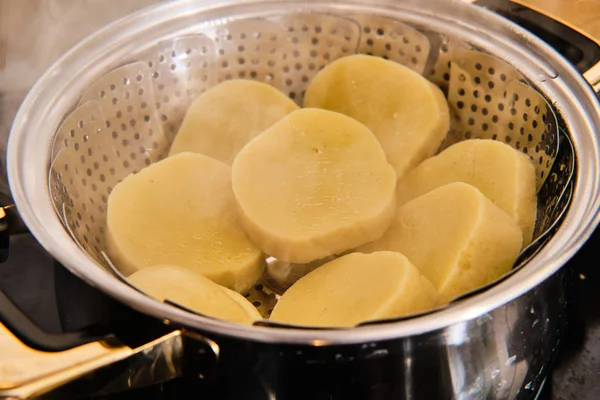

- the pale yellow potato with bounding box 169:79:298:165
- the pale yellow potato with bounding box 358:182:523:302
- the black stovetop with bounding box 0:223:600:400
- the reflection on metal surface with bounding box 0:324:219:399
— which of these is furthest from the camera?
the pale yellow potato with bounding box 169:79:298:165

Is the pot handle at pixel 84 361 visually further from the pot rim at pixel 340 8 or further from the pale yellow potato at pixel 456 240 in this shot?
the pale yellow potato at pixel 456 240

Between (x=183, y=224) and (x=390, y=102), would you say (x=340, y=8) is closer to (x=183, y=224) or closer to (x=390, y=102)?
(x=390, y=102)

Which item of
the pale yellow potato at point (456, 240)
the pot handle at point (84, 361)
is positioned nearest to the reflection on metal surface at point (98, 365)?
the pot handle at point (84, 361)

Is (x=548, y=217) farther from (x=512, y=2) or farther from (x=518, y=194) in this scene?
(x=512, y=2)

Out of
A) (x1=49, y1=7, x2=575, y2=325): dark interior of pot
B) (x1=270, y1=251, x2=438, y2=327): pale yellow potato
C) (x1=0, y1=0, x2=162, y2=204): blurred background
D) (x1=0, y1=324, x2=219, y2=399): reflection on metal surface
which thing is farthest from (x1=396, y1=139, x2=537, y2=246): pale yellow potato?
(x1=0, y1=0, x2=162, y2=204): blurred background

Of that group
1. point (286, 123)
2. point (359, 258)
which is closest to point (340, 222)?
point (359, 258)

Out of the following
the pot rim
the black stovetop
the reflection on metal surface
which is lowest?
the black stovetop

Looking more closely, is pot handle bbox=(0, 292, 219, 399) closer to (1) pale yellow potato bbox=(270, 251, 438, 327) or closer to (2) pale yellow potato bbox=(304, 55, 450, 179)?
(1) pale yellow potato bbox=(270, 251, 438, 327)
